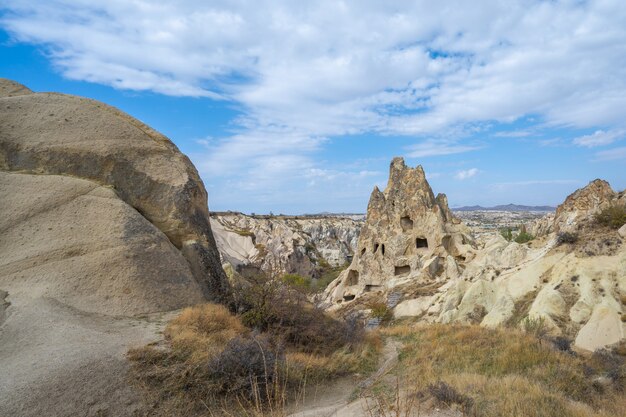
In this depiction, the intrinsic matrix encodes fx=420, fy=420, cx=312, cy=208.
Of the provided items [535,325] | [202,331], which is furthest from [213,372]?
[535,325]

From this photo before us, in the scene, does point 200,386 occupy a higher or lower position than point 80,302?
lower

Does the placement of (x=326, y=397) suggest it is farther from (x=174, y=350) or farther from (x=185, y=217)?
(x=185, y=217)

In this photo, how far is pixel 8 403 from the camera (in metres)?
3.85

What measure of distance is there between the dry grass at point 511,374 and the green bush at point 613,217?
7.71 metres

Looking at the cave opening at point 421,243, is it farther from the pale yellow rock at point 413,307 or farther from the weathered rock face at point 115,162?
the weathered rock face at point 115,162

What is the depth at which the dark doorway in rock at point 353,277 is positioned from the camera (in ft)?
106

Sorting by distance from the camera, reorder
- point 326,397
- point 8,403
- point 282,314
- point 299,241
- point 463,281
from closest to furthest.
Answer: point 8,403 < point 326,397 < point 282,314 < point 463,281 < point 299,241

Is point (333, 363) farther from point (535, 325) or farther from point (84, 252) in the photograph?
point (535, 325)

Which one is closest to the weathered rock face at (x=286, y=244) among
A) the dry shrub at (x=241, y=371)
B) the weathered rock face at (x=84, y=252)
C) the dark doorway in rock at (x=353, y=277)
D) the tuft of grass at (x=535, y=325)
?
the dark doorway in rock at (x=353, y=277)

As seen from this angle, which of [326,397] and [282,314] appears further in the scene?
[282,314]

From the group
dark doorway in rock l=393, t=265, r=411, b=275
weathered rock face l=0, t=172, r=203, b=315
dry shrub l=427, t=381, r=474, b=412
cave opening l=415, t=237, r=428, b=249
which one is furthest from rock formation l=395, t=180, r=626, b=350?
cave opening l=415, t=237, r=428, b=249

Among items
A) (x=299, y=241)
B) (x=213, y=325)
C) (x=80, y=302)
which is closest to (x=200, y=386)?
(x=213, y=325)

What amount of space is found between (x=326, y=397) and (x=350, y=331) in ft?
10.7

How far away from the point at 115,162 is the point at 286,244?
3987cm
